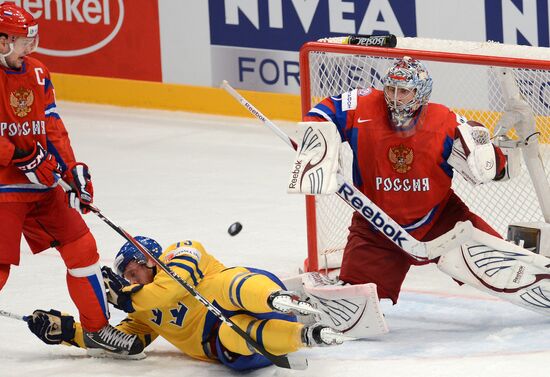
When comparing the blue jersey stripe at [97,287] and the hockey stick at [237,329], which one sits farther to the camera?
the blue jersey stripe at [97,287]

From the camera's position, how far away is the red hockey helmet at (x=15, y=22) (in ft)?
13.9

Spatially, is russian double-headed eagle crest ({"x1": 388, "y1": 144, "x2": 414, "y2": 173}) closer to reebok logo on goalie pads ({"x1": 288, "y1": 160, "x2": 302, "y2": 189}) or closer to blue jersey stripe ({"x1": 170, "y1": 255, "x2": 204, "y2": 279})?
reebok logo on goalie pads ({"x1": 288, "y1": 160, "x2": 302, "y2": 189})

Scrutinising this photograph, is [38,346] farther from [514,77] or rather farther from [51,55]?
[51,55]

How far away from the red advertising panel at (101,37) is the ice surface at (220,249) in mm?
271

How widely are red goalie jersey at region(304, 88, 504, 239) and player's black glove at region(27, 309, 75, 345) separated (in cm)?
104

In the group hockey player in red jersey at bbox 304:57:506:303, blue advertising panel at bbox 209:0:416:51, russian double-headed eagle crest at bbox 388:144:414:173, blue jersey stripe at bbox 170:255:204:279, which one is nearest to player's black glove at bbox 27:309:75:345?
blue jersey stripe at bbox 170:255:204:279

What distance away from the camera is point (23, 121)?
4324 millimetres

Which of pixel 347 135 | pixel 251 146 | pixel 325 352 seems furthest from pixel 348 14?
pixel 325 352

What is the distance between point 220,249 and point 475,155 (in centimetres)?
167

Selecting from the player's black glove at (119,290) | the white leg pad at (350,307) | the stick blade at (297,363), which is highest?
the player's black glove at (119,290)

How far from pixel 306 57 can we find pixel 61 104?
12.2ft

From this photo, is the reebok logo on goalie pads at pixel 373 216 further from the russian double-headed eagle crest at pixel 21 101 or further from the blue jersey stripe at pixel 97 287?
the russian double-headed eagle crest at pixel 21 101

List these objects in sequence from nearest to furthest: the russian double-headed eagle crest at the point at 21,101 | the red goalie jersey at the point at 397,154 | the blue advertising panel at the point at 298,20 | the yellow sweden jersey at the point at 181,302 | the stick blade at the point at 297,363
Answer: the stick blade at the point at 297,363 → the yellow sweden jersey at the point at 181,302 → the russian double-headed eagle crest at the point at 21,101 → the red goalie jersey at the point at 397,154 → the blue advertising panel at the point at 298,20

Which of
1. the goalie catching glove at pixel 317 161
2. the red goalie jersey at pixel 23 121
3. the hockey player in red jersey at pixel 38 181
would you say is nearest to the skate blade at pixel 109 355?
the hockey player in red jersey at pixel 38 181
